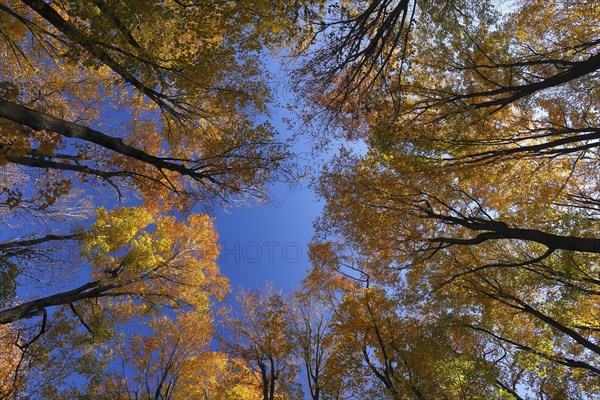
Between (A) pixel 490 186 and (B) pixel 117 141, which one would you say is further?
(A) pixel 490 186

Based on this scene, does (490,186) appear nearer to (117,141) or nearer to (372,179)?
(372,179)

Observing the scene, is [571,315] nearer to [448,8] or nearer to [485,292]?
[485,292]

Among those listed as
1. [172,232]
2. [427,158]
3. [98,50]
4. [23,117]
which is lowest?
[23,117]

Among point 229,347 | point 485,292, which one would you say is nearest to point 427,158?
point 485,292

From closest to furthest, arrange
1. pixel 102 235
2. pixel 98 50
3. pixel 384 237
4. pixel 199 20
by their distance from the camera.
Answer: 1. pixel 98 50
2. pixel 199 20
3. pixel 384 237
4. pixel 102 235

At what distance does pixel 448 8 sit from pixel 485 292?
22.8 feet

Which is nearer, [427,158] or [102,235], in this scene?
[427,158]

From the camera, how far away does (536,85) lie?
5.16 m

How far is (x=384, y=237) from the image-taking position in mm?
8820

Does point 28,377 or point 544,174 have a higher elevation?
point 544,174

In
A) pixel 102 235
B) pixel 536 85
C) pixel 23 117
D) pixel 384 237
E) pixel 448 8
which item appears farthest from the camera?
pixel 102 235

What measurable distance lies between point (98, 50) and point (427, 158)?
6.19 metres

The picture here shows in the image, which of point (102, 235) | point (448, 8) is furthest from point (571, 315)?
point (102, 235)

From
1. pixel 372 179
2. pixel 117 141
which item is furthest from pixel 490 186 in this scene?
pixel 117 141
